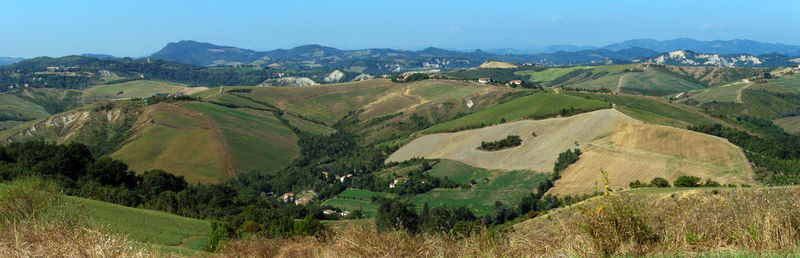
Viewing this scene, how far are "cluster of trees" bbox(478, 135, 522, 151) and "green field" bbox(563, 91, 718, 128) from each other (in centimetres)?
2537

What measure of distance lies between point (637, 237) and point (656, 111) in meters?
141

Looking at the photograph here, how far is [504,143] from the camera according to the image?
115 meters

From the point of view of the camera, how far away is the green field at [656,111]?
116 metres

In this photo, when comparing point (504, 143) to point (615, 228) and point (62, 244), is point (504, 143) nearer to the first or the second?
point (615, 228)

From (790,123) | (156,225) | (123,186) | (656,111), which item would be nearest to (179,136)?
(123,186)

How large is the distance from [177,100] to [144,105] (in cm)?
1173

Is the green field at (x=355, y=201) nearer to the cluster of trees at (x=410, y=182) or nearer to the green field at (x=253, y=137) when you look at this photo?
the cluster of trees at (x=410, y=182)

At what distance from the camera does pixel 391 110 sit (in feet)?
620

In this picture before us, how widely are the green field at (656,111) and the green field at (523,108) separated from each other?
961cm

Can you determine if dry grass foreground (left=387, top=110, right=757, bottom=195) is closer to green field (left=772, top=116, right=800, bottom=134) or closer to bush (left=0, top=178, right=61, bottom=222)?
bush (left=0, top=178, right=61, bottom=222)

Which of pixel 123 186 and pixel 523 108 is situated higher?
pixel 123 186

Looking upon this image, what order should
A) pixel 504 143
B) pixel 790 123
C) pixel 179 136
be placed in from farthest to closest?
pixel 790 123 → pixel 179 136 → pixel 504 143

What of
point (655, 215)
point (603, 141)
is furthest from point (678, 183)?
point (655, 215)

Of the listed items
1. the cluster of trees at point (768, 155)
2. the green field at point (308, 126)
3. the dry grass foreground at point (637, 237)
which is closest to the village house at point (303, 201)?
the green field at point (308, 126)
